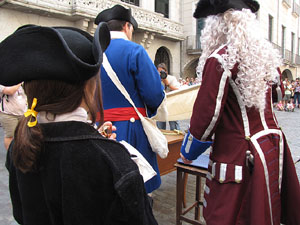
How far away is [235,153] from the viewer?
5.16ft

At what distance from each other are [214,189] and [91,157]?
957mm

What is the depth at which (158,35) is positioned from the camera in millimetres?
15445

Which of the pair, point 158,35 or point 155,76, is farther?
point 158,35

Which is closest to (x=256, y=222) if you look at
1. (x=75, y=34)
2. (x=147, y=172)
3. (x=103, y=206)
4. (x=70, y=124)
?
(x=147, y=172)

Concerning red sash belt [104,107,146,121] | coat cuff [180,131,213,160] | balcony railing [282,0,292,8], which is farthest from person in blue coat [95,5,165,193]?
balcony railing [282,0,292,8]

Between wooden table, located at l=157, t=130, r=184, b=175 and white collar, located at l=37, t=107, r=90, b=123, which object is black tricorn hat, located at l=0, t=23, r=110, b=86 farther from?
wooden table, located at l=157, t=130, r=184, b=175

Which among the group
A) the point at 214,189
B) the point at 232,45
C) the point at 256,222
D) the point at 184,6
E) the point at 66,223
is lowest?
the point at 256,222

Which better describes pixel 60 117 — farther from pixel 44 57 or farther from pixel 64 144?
pixel 44 57

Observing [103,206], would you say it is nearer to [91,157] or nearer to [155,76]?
[91,157]

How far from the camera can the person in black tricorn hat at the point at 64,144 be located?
912mm

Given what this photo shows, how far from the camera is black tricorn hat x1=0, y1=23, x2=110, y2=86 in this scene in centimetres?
90

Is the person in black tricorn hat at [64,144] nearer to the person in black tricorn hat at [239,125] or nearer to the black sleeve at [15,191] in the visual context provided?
the black sleeve at [15,191]

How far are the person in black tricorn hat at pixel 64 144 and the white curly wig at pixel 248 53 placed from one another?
889 millimetres

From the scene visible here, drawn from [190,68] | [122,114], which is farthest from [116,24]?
[190,68]
